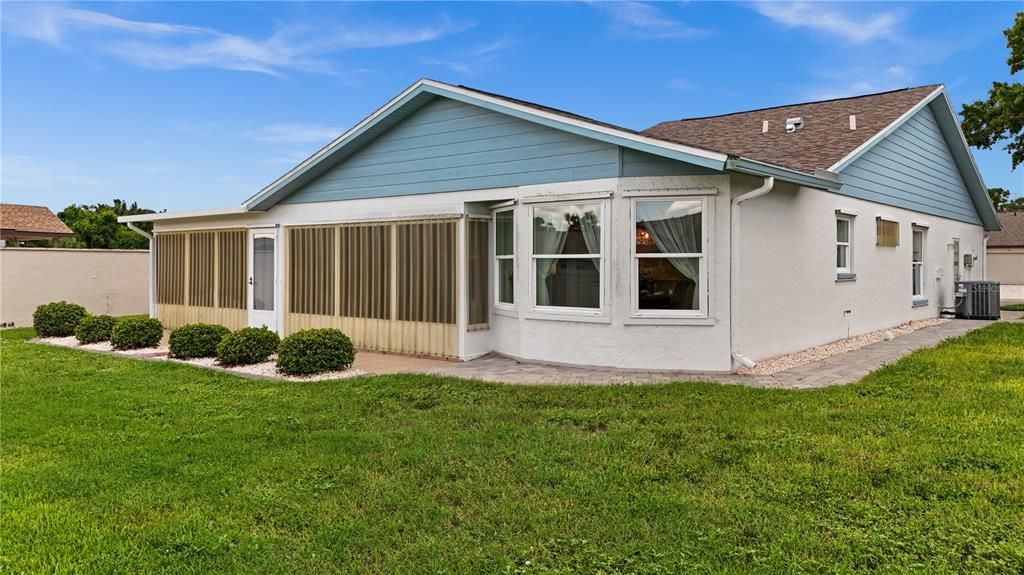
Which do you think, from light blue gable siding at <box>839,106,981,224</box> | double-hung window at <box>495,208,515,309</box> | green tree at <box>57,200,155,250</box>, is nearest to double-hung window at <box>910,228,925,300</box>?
light blue gable siding at <box>839,106,981,224</box>

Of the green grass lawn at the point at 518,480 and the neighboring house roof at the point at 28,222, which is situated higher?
the neighboring house roof at the point at 28,222

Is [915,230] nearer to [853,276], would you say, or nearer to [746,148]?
[853,276]

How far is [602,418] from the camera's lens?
18.3 ft

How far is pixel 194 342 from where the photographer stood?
371 inches

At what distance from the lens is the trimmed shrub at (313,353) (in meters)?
7.98

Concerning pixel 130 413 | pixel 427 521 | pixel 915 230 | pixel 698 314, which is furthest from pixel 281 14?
pixel 915 230

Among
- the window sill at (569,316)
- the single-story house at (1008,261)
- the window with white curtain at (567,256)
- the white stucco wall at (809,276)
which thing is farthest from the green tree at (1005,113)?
the window sill at (569,316)

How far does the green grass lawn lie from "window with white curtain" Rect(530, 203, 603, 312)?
1.93m

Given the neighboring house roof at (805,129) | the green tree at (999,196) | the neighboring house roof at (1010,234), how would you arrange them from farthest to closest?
the green tree at (999,196) → the neighboring house roof at (1010,234) → the neighboring house roof at (805,129)

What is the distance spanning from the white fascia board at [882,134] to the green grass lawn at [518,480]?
4.56m

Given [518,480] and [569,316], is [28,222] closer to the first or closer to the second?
[569,316]

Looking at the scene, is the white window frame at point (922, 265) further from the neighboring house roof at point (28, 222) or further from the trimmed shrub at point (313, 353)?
the neighboring house roof at point (28, 222)

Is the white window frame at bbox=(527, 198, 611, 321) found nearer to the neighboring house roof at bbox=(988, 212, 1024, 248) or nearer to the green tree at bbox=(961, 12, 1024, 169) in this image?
the green tree at bbox=(961, 12, 1024, 169)

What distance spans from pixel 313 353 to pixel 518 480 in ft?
15.6
